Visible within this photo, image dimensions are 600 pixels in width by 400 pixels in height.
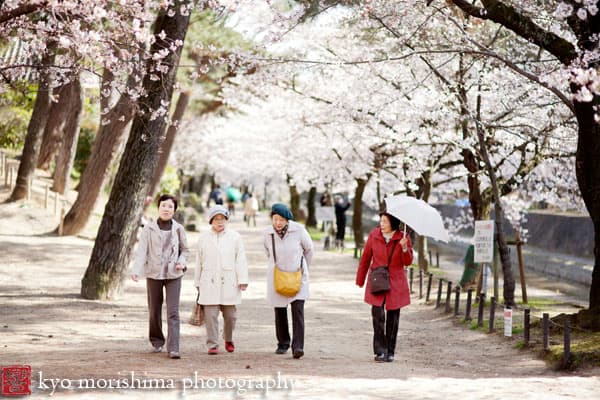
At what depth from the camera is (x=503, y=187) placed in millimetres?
16891

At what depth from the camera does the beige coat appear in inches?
325

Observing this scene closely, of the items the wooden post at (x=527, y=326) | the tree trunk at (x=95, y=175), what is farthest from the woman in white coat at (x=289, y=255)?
the tree trunk at (x=95, y=175)

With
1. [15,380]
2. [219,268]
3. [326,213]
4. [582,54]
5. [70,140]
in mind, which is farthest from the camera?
[326,213]

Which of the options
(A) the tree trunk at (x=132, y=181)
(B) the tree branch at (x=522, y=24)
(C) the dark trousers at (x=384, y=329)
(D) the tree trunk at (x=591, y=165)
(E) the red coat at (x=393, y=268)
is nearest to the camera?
(E) the red coat at (x=393, y=268)

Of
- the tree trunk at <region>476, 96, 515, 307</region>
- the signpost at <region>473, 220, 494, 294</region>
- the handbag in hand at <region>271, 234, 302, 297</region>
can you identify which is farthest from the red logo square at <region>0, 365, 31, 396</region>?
the tree trunk at <region>476, 96, 515, 307</region>

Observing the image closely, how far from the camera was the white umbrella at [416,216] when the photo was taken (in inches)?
353

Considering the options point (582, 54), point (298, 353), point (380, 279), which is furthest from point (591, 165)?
point (298, 353)

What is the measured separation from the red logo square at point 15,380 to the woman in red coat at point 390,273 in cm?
339

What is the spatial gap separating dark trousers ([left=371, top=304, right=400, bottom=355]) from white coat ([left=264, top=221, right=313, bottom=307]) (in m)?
0.80

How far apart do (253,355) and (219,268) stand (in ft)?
3.53

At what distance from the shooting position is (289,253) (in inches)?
340

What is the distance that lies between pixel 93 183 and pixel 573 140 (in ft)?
39.7

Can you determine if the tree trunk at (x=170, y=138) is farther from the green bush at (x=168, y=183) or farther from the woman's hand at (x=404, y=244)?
the woman's hand at (x=404, y=244)

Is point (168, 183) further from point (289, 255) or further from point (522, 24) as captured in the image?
point (289, 255)
